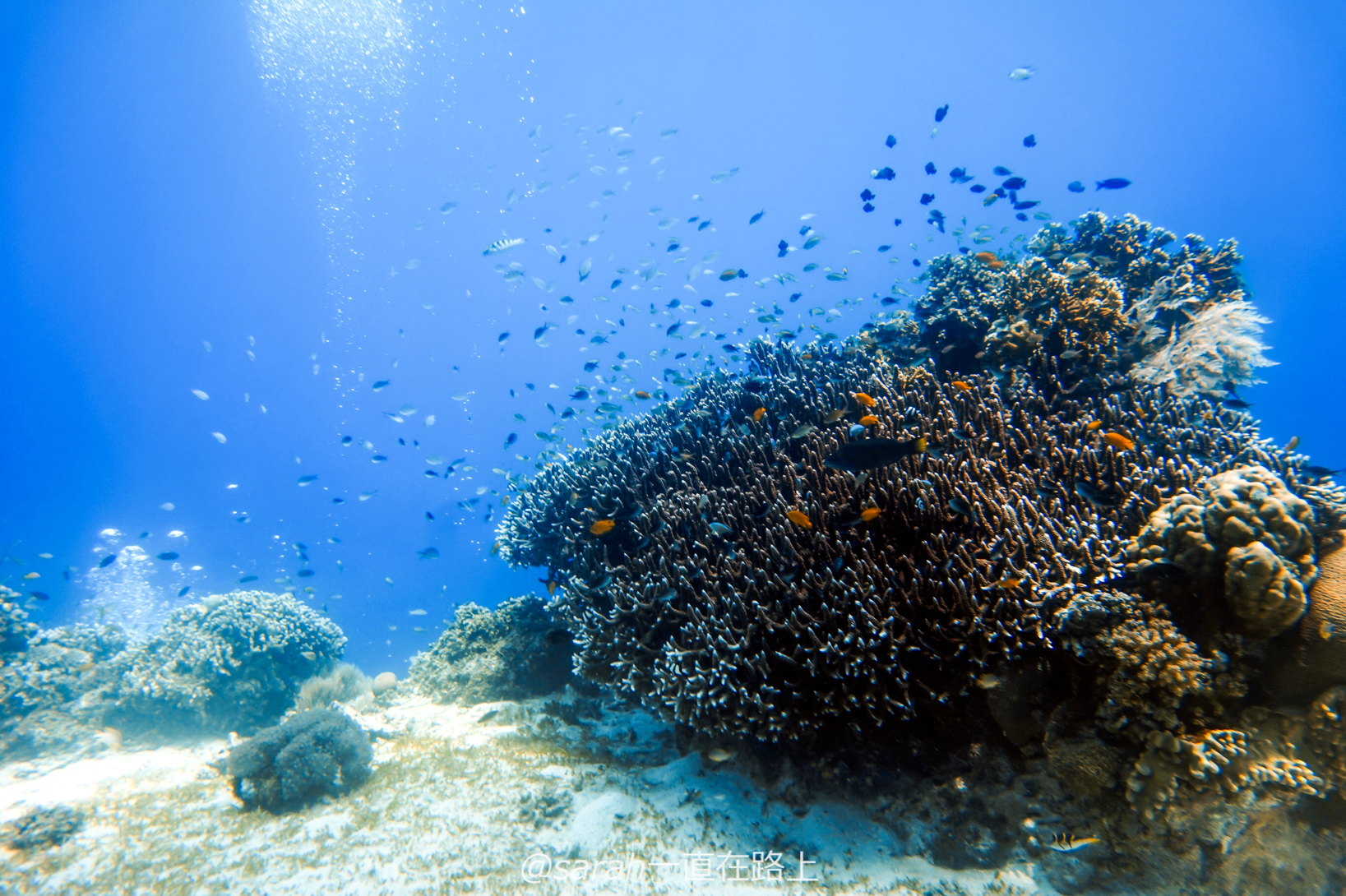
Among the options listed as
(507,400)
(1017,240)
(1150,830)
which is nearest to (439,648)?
(1150,830)

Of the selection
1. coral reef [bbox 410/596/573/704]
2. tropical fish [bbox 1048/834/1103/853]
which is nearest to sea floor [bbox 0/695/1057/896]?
tropical fish [bbox 1048/834/1103/853]

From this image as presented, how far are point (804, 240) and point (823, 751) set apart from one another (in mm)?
10464

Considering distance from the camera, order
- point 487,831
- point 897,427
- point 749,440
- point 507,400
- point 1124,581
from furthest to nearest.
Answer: point 507,400
point 749,440
point 897,427
point 487,831
point 1124,581

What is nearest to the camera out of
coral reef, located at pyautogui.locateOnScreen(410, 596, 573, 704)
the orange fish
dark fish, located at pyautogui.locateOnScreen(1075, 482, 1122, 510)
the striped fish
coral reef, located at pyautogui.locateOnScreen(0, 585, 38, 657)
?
dark fish, located at pyautogui.locateOnScreen(1075, 482, 1122, 510)

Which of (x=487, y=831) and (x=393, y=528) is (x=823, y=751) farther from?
(x=393, y=528)

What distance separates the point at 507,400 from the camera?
8962cm

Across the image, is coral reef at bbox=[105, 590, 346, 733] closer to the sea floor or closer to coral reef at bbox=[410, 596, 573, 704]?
the sea floor

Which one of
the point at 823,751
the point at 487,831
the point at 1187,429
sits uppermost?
the point at 1187,429

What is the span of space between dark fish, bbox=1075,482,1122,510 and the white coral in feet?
10.4

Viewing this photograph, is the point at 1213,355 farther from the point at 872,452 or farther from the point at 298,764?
the point at 298,764

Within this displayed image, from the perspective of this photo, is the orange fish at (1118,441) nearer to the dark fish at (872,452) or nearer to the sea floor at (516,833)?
the dark fish at (872,452)

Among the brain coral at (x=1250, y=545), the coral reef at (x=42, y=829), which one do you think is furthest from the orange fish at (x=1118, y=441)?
the coral reef at (x=42, y=829)

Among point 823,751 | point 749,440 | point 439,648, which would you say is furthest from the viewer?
point 439,648

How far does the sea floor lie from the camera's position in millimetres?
3896
